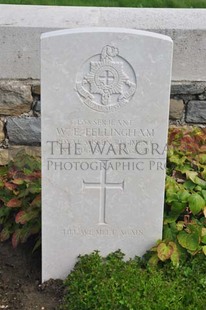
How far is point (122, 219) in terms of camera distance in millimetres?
3189

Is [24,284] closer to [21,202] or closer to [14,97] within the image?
[21,202]

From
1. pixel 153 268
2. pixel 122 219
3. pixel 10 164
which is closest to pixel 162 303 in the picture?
pixel 153 268

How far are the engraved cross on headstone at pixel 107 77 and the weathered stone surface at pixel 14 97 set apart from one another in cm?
104

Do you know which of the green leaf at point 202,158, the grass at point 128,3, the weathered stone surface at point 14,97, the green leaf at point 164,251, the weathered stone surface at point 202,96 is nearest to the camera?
the green leaf at point 164,251

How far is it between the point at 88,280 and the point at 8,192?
2.83 ft

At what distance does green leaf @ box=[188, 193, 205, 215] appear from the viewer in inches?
126

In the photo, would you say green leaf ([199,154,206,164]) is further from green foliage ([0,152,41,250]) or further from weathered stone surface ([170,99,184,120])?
green foliage ([0,152,41,250])

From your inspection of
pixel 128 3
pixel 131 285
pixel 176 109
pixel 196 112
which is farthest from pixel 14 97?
pixel 128 3

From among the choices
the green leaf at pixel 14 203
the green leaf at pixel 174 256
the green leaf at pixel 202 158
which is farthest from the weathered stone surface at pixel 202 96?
the green leaf at pixel 14 203

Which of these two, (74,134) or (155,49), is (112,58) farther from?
(74,134)

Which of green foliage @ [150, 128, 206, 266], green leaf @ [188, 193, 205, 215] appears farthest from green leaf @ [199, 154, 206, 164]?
green leaf @ [188, 193, 205, 215]

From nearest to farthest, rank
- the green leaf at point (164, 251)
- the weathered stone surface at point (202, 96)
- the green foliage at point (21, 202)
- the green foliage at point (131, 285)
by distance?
the green foliage at point (131, 285) → the green leaf at point (164, 251) → the green foliage at point (21, 202) → the weathered stone surface at point (202, 96)

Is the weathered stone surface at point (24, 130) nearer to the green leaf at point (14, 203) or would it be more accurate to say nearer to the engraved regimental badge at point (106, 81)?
the green leaf at point (14, 203)

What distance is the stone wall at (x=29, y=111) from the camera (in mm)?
3875
